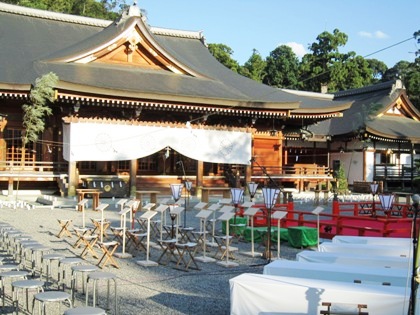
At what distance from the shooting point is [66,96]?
17.9 metres

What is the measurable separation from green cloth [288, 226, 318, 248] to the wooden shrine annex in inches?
335

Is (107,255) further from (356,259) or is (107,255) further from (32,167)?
(32,167)

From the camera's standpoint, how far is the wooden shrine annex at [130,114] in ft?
A: 61.5

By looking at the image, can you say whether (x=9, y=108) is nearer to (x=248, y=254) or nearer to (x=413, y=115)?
(x=248, y=254)

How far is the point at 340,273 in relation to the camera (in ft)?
20.7

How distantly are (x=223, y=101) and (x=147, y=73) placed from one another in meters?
3.94

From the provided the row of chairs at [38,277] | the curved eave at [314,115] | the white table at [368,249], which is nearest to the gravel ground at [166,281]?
the row of chairs at [38,277]

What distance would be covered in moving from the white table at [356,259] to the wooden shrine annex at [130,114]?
12.4m

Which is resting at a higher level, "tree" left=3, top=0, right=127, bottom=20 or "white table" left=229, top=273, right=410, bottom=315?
"tree" left=3, top=0, right=127, bottom=20

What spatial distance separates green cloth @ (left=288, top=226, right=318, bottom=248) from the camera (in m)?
11.5

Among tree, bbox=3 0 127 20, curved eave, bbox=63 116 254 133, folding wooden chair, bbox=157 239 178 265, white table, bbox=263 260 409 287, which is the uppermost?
tree, bbox=3 0 127 20

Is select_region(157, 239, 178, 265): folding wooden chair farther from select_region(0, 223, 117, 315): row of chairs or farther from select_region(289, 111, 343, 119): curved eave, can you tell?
select_region(289, 111, 343, 119): curved eave

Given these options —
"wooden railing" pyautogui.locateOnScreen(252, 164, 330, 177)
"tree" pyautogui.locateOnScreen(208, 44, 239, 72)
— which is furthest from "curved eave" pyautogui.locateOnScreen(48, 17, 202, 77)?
"tree" pyautogui.locateOnScreen(208, 44, 239, 72)

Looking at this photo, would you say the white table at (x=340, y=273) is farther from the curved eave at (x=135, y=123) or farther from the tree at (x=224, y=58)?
the tree at (x=224, y=58)
